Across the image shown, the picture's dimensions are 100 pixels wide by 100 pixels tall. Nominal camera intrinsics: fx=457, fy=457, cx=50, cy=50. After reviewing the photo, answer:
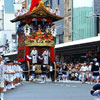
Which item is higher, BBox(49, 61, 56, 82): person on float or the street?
BBox(49, 61, 56, 82): person on float

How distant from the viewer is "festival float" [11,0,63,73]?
32.7m

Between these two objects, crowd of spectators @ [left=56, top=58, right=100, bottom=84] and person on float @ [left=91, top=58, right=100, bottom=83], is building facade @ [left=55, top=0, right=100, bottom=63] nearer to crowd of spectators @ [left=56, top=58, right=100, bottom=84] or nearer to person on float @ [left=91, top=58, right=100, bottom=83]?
crowd of spectators @ [left=56, top=58, right=100, bottom=84]

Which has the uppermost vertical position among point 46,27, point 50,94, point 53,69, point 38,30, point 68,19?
point 68,19

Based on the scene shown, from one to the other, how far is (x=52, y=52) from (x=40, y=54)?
0.89 meters

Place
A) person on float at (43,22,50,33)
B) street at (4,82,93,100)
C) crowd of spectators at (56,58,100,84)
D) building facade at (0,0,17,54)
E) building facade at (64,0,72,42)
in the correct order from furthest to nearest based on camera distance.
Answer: building facade at (0,0,17,54) → building facade at (64,0,72,42) → person on float at (43,22,50,33) → crowd of spectators at (56,58,100,84) → street at (4,82,93,100)

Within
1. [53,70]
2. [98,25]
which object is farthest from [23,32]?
[98,25]

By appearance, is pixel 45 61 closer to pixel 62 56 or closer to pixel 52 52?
pixel 52 52

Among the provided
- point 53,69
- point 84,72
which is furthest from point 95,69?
point 84,72

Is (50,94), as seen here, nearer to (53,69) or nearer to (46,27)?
(53,69)

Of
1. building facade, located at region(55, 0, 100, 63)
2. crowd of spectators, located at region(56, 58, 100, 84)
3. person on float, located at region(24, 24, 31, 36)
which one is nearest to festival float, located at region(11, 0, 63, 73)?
person on float, located at region(24, 24, 31, 36)

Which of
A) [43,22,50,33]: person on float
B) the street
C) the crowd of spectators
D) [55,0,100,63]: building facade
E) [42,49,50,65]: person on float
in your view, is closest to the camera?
the street

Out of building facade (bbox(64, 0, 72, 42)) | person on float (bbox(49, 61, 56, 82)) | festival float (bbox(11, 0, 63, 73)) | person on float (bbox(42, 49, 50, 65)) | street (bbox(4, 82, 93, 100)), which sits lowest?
street (bbox(4, 82, 93, 100))

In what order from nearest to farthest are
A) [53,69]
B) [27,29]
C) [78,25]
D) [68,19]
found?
[53,69] → [27,29] → [78,25] → [68,19]

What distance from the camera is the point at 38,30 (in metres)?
33.1
